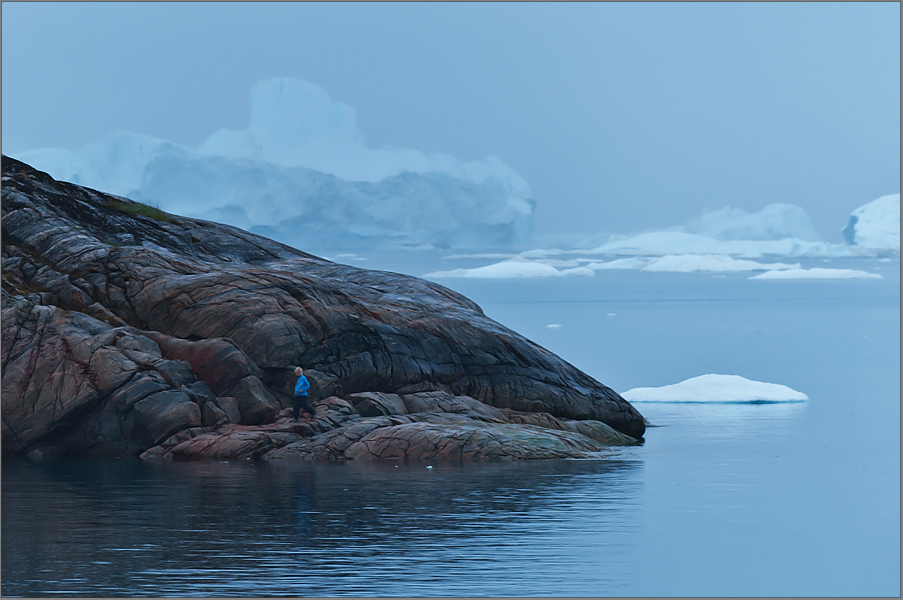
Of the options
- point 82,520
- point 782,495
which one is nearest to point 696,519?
point 782,495

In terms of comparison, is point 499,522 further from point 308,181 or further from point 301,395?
point 308,181

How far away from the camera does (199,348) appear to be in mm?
25562

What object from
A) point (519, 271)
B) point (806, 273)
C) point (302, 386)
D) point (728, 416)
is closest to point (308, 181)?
point (519, 271)

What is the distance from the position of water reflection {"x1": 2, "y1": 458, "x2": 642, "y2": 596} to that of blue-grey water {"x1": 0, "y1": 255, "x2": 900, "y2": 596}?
5 cm

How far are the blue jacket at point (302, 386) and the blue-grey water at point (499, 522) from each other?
8.11ft

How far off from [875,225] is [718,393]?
63283mm

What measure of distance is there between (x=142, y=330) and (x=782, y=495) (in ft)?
51.8

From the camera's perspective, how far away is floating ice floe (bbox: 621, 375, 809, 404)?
35.7 metres

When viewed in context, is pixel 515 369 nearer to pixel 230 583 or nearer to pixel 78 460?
pixel 78 460

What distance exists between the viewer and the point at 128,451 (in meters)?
24.2

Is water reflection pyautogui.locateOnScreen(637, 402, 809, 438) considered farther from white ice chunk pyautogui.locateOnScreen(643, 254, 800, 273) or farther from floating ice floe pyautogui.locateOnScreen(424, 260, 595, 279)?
white ice chunk pyautogui.locateOnScreen(643, 254, 800, 273)

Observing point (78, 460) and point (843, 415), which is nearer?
point (78, 460)

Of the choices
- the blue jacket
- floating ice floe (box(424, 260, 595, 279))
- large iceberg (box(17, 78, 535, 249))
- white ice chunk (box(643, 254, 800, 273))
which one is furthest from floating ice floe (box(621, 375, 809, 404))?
white ice chunk (box(643, 254, 800, 273))

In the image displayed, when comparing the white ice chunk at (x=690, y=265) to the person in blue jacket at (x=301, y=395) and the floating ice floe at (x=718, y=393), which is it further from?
the person in blue jacket at (x=301, y=395)
